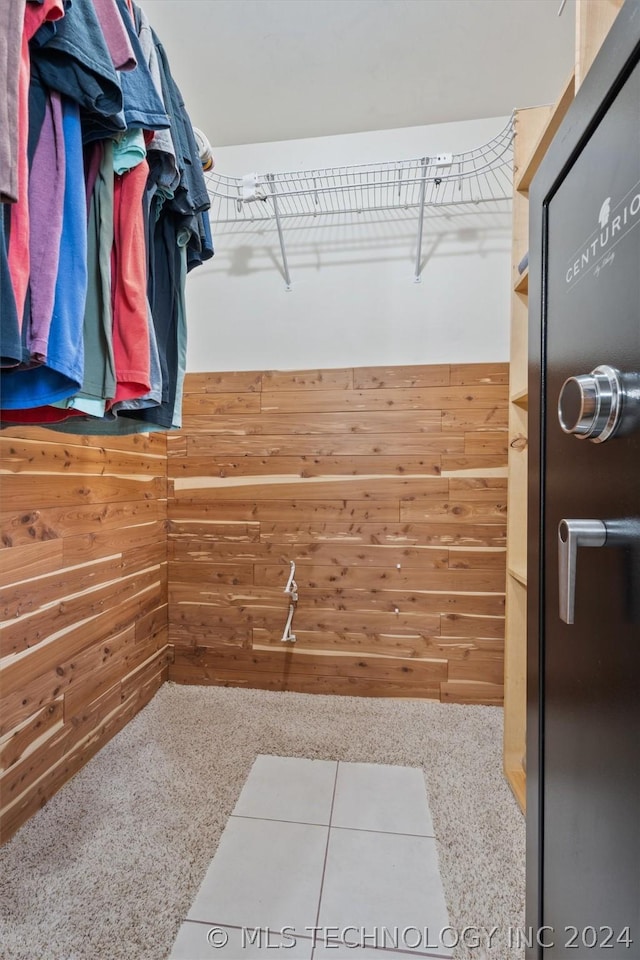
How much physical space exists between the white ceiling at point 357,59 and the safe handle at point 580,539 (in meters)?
1.97

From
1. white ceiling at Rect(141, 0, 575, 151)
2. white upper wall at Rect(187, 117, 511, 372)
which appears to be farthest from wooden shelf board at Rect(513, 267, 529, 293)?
white ceiling at Rect(141, 0, 575, 151)

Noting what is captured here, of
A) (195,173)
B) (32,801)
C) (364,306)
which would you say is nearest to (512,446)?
(364,306)

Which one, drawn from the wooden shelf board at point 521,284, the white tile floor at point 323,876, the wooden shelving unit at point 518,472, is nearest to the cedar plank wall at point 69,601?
the white tile floor at point 323,876

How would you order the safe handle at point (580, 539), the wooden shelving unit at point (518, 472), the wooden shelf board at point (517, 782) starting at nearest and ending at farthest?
the safe handle at point (580, 539) < the wooden shelf board at point (517, 782) < the wooden shelving unit at point (518, 472)

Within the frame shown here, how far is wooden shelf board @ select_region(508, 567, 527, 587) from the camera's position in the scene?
1.43m

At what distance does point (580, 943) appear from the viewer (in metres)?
0.53

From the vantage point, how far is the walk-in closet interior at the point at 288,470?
739mm

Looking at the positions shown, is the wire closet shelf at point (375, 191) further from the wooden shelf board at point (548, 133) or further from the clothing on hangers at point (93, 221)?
the clothing on hangers at point (93, 221)

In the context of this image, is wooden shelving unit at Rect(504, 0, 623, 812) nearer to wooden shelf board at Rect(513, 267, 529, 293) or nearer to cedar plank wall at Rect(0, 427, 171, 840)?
wooden shelf board at Rect(513, 267, 529, 293)

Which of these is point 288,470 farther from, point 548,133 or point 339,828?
point 548,133

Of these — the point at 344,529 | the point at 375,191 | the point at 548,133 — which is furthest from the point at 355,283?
the point at 344,529

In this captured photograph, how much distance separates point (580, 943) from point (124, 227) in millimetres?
1387

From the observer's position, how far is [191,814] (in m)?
1.35

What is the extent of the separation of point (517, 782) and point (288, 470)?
147 centimetres
